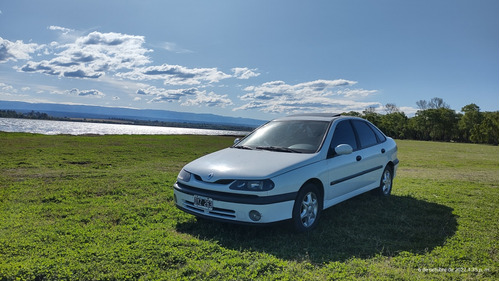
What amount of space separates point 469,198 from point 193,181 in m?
6.70

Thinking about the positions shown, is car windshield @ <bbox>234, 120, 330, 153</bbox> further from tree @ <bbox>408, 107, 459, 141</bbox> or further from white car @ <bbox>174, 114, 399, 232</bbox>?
tree @ <bbox>408, 107, 459, 141</bbox>

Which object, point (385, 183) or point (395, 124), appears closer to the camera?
point (385, 183)

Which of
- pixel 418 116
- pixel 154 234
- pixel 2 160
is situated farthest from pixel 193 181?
pixel 418 116

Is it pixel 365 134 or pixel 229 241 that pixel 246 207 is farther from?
pixel 365 134

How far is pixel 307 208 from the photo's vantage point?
5035 millimetres

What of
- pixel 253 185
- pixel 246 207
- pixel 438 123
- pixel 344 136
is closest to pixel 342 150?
pixel 344 136

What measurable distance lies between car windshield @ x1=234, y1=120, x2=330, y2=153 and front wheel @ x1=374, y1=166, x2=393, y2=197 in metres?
2.29

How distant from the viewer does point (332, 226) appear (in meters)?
5.43

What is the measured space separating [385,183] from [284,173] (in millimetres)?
3852

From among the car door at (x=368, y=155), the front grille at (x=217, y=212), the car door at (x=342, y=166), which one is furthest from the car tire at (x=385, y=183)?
the front grille at (x=217, y=212)

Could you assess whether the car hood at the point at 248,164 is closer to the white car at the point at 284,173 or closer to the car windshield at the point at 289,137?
the white car at the point at 284,173

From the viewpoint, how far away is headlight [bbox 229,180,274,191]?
14.9ft

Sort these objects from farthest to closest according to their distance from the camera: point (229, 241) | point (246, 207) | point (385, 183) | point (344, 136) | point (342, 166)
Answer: point (385, 183) < point (344, 136) < point (342, 166) < point (229, 241) < point (246, 207)

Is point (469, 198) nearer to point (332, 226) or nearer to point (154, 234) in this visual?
point (332, 226)
